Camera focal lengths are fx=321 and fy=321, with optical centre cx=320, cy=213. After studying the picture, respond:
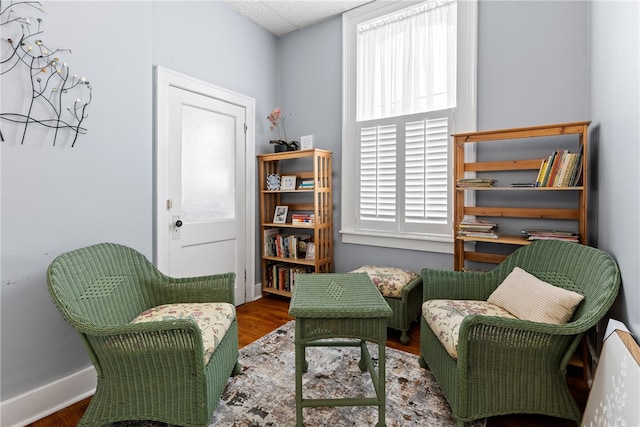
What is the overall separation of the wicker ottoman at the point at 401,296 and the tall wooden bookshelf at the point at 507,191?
404 millimetres

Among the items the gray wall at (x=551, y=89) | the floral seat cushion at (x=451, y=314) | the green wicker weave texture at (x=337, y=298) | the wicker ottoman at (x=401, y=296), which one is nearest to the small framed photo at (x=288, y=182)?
the gray wall at (x=551, y=89)

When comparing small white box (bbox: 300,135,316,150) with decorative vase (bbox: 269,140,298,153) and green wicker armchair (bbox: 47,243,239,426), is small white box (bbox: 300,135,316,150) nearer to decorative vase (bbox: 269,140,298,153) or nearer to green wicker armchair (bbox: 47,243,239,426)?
decorative vase (bbox: 269,140,298,153)

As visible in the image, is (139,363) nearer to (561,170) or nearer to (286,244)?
(286,244)

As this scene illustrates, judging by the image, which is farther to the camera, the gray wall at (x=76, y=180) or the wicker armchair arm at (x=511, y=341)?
the gray wall at (x=76, y=180)

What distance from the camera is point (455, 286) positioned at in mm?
2115

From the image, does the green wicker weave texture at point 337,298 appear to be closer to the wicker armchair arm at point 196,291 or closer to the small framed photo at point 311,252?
the wicker armchair arm at point 196,291

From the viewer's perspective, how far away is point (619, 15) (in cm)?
159

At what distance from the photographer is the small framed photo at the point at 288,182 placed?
11.8 feet

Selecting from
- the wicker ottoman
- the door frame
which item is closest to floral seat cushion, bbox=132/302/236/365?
the door frame

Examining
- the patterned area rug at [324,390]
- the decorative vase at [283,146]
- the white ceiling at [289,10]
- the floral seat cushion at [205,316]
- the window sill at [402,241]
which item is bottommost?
the patterned area rug at [324,390]

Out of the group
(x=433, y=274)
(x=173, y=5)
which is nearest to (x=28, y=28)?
(x=173, y=5)

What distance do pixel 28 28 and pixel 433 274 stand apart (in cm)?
275

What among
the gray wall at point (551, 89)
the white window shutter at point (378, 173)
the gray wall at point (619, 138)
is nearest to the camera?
the gray wall at point (619, 138)

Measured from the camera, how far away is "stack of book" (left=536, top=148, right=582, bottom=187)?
7.02 feet
